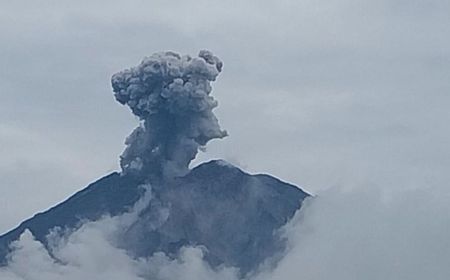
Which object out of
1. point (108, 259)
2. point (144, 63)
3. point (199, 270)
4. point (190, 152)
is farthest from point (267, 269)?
point (144, 63)

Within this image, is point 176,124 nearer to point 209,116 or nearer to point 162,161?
point 209,116

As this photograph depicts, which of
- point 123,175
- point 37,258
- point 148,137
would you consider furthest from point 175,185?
point 148,137

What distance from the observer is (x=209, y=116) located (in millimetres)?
150375

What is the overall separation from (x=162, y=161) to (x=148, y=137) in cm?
1205

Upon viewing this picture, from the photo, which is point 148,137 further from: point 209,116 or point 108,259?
point 108,259

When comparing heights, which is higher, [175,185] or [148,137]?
[175,185]

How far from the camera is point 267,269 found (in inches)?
7835

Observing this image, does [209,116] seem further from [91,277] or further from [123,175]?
[91,277]

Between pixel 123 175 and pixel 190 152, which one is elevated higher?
pixel 123 175

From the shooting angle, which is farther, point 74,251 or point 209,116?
point 74,251

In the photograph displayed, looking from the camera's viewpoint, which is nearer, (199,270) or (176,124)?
(176,124)

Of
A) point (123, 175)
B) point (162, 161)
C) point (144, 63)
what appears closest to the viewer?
point (144, 63)

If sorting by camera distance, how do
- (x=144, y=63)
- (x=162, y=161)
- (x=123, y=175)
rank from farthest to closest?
(x=123, y=175) → (x=162, y=161) → (x=144, y=63)

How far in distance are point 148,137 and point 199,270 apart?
46.0m
